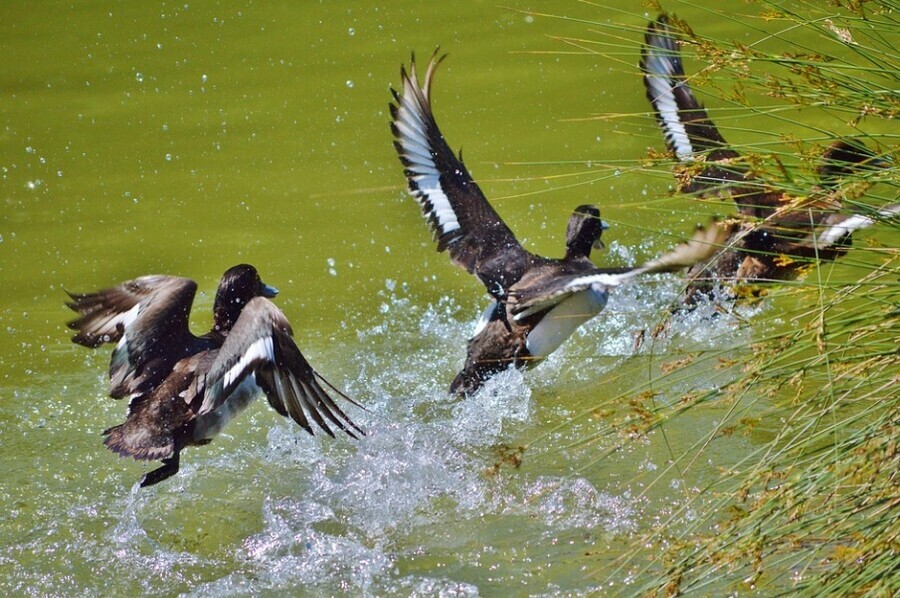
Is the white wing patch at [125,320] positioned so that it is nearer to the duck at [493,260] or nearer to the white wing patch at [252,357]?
the white wing patch at [252,357]

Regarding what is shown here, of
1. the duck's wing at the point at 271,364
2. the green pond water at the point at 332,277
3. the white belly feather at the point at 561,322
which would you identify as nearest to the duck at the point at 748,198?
the green pond water at the point at 332,277

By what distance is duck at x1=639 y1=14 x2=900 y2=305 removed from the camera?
2574mm

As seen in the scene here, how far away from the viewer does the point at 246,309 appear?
4.29m

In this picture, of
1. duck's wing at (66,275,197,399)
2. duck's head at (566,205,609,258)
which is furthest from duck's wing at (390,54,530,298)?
duck's wing at (66,275,197,399)

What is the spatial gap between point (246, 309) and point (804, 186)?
7.70 ft

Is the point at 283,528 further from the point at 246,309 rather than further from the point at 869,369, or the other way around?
the point at 869,369

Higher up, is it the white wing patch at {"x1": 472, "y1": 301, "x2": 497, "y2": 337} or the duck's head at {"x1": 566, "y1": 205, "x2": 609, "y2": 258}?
the duck's head at {"x1": 566, "y1": 205, "x2": 609, "y2": 258}

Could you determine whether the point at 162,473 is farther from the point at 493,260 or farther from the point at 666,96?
the point at 666,96

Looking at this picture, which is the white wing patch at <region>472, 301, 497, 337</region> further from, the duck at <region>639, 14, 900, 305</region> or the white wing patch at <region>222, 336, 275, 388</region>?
the white wing patch at <region>222, 336, 275, 388</region>

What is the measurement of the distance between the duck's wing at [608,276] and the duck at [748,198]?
0.17ft

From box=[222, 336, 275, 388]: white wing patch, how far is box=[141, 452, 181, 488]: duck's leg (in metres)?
0.52

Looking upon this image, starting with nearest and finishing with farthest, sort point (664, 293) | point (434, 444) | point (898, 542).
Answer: point (898, 542) → point (434, 444) → point (664, 293)

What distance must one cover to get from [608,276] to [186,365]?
6.22ft

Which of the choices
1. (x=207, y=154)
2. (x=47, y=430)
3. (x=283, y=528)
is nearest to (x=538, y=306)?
(x=283, y=528)
